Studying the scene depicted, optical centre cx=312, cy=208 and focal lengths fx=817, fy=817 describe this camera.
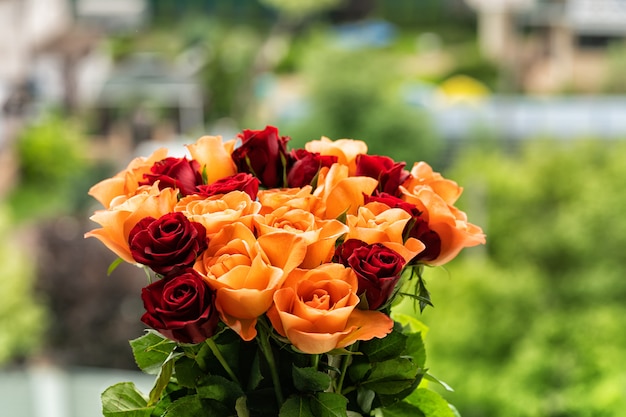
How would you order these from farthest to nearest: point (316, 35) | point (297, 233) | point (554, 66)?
1. point (316, 35)
2. point (554, 66)
3. point (297, 233)

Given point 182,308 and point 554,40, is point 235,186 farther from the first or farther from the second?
point 554,40

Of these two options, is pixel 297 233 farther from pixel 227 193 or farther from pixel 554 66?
pixel 554 66

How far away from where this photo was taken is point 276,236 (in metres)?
0.38

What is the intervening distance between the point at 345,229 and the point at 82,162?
43.9ft

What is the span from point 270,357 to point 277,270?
0.19ft

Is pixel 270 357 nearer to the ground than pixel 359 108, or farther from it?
farther from it

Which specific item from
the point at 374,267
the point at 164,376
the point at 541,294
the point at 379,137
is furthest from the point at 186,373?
the point at 379,137

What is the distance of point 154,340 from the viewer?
Result: 1.46 ft

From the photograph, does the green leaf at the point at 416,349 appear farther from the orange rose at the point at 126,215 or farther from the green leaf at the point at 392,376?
the orange rose at the point at 126,215

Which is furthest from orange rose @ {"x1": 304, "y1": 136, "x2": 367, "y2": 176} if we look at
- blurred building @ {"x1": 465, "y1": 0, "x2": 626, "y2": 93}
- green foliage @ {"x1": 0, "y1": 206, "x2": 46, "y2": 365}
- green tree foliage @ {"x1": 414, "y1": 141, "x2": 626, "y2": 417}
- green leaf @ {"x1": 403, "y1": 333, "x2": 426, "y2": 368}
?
blurred building @ {"x1": 465, "y1": 0, "x2": 626, "y2": 93}

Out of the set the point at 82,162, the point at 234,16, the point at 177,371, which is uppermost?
the point at 177,371

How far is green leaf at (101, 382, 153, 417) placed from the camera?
1.42 feet

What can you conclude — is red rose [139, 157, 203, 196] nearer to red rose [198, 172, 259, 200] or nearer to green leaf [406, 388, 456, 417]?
red rose [198, 172, 259, 200]

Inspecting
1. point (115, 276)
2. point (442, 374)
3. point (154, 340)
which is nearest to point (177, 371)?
point (154, 340)
